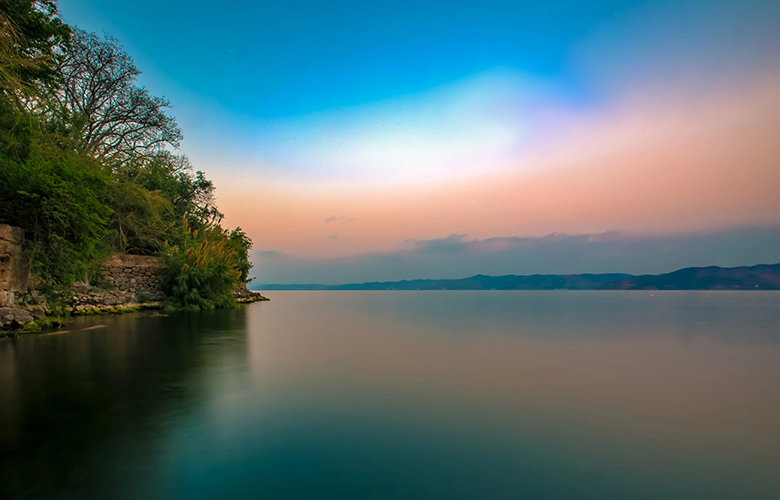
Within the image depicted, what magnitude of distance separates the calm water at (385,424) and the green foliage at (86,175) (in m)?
3.48

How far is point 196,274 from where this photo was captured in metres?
17.9

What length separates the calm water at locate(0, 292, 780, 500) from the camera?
2.47 metres

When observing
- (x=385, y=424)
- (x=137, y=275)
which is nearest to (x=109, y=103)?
(x=137, y=275)

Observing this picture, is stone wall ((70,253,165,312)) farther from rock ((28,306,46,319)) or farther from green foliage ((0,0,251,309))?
rock ((28,306,46,319))

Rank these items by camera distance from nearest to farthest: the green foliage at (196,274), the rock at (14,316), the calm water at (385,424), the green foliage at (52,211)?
the calm water at (385,424) → the rock at (14,316) → the green foliage at (52,211) → the green foliage at (196,274)

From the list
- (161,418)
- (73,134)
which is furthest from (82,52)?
(161,418)

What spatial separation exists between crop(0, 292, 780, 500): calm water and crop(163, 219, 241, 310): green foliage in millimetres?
10737

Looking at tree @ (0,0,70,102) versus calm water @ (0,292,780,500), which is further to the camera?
tree @ (0,0,70,102)

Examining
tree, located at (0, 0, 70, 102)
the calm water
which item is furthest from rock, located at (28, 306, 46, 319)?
tree, located at (0, 0, 70, 102)

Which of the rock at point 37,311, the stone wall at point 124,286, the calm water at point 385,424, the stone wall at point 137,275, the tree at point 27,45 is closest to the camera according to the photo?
the calm water at point 385,424

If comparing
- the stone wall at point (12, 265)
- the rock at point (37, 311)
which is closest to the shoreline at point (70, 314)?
the rock at point (37, 311)

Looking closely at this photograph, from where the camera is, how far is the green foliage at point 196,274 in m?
17.8

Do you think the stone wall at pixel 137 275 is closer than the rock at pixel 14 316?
No

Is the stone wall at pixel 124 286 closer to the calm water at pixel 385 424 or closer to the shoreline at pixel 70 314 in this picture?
the shoreline at pixel 70 314
